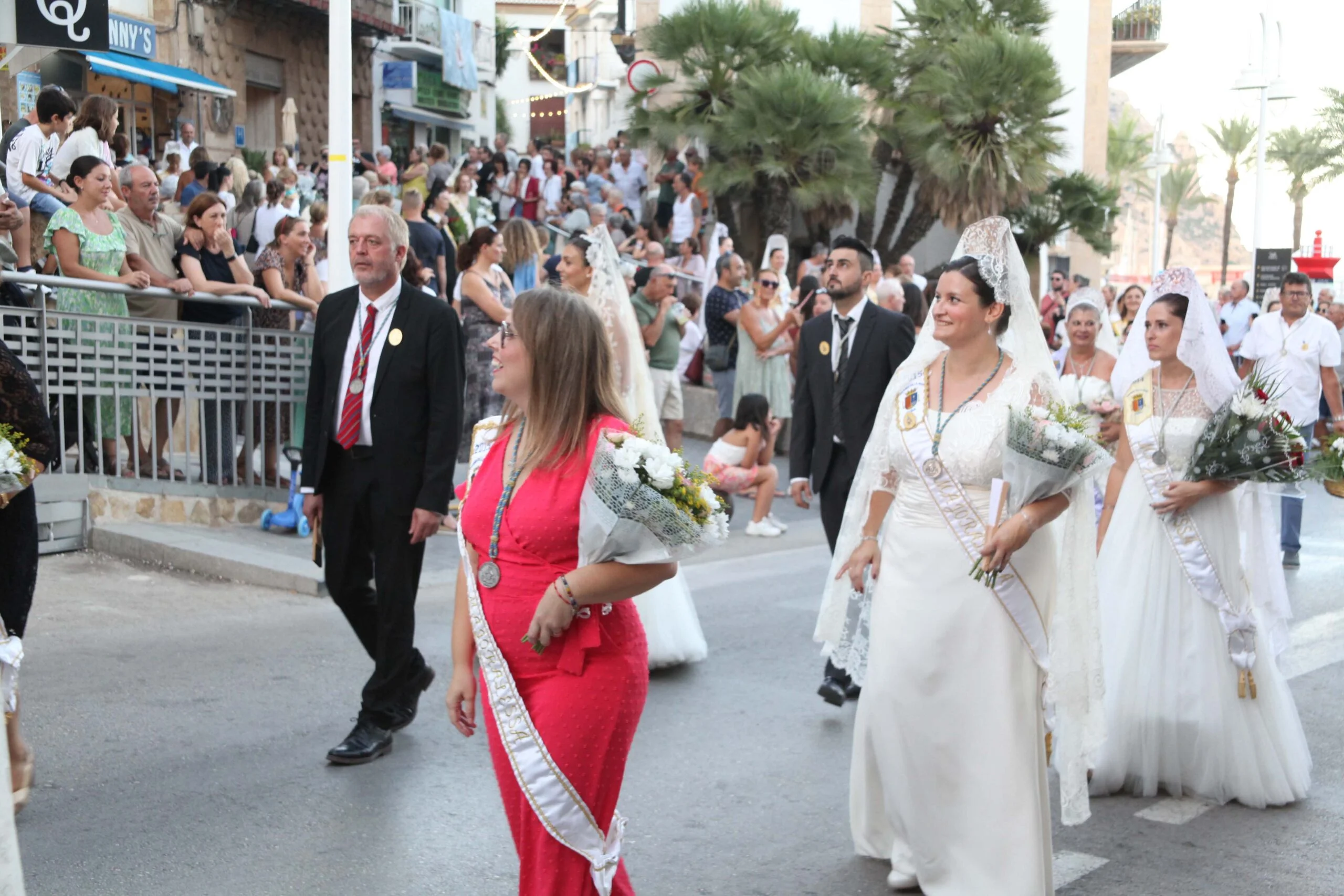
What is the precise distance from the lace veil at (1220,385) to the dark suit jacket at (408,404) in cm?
298

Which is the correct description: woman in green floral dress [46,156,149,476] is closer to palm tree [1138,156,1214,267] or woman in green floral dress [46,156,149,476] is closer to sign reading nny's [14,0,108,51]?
sign reading nny's [14,0,108,51]

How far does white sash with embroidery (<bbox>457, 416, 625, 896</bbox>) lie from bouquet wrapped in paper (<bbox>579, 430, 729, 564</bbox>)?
15.3 inches

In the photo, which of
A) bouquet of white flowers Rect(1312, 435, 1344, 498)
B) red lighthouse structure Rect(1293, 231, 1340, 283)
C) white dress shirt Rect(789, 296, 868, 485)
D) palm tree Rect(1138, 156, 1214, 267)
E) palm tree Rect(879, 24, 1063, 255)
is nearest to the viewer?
bouquet of white flowers Rect(1312, 435, 1344, 498)

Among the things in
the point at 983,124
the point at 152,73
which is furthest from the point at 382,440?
the point at 152,73

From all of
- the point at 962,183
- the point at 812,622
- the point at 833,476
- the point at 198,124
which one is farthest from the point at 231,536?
the point at 198,124

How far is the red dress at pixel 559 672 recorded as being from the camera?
3.49m

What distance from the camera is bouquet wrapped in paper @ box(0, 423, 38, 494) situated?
397 cm

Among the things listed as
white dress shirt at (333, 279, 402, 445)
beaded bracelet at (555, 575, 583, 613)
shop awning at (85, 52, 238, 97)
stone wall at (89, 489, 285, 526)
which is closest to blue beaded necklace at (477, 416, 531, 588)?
beaded bracelet at (555, 575, 583, 613)

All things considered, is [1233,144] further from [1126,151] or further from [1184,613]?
[1184,613]

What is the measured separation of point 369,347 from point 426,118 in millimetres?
37623

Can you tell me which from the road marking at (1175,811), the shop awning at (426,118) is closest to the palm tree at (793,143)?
the road marking at (1175,811)

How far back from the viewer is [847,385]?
22.7 feet

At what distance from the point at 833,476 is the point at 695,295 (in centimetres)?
1147

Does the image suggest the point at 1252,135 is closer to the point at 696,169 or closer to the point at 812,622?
the point at 696,169
